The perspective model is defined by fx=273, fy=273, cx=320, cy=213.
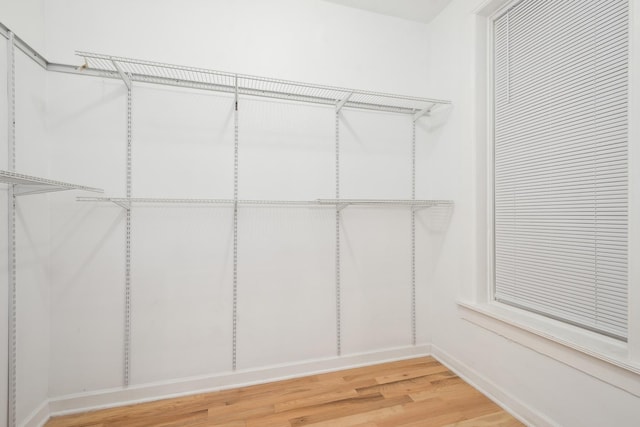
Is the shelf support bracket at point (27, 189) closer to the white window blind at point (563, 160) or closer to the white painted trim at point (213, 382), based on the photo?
the white painted trim at point (213, 382)

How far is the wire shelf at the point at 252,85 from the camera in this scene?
160 centimetres

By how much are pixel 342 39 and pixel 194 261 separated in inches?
76.6

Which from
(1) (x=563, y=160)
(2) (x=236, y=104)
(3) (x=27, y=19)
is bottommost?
(1) (x=563, y=160)

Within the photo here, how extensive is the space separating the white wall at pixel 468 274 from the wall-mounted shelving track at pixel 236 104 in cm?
17

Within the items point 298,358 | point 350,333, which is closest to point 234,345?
point 298,358

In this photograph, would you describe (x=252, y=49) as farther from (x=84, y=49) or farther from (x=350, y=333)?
(x=350, y=333)

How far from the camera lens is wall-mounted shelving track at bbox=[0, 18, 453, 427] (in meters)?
1.41

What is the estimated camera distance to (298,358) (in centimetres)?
197

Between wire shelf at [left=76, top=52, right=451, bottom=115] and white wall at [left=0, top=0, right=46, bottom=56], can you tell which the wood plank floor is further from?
white wall at [left=0, top=0, right=46, bottom=56]

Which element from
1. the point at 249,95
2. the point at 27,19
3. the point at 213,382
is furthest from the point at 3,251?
the point at 249,95

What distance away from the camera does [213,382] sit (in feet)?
5.91

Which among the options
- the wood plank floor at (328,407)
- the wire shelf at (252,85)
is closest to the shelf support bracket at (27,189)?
the wire shelf at (252,85)

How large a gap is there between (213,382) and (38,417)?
891mm

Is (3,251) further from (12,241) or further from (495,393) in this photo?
(495,393)
